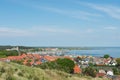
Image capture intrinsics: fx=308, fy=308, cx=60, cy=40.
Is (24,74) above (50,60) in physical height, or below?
above

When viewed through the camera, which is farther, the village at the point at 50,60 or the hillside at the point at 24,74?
the village at the point at 50,60

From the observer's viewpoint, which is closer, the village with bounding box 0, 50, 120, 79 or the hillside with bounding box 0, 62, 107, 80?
the hillside with bounding box 0, 62, 107, 80

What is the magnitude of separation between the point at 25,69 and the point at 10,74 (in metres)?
1.66

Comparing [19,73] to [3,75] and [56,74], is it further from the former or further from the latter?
[56,74]

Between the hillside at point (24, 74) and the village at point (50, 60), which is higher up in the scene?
the hillside at point (24, 74)

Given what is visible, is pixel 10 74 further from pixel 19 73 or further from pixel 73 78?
pixel 73 78

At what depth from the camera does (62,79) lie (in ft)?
41.0

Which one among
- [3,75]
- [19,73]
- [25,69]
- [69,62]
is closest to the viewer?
[3,75]

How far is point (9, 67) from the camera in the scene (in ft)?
37.3

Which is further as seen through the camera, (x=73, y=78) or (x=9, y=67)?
(x=73, y=78)

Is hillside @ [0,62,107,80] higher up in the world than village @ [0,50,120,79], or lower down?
higher up

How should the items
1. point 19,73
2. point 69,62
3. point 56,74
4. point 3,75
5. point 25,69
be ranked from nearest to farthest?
point 3,75, point 19,73, point 25,69, point 56,74, point 69,62

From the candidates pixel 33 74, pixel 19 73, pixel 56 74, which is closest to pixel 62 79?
pixel 56 74

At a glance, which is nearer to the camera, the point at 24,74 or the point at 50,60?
the point at 24,74
